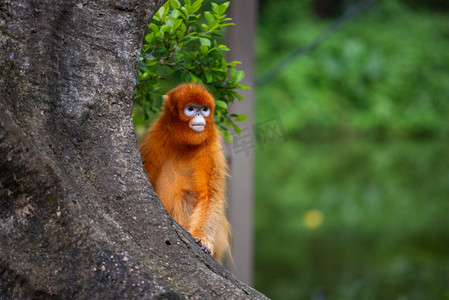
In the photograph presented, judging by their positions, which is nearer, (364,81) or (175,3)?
(175,3)

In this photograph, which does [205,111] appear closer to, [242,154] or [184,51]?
[184,51]

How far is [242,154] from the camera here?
4.48 metres

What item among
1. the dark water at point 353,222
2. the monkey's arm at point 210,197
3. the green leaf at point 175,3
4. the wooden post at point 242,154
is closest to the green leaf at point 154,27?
the green leaf at point 175,3

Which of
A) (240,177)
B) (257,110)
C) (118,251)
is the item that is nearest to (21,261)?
(118,251)

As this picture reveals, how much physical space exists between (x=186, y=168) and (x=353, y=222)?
6.52m

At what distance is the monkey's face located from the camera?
2467mm

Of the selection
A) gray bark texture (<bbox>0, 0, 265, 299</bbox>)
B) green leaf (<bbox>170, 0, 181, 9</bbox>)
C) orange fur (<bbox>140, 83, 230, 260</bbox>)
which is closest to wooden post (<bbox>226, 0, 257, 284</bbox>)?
orange fur (<bbox>140, 83, 230, 260</bbox>)

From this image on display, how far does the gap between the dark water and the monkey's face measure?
260 centimetres

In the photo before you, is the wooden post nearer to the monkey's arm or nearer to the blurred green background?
the blurred green background

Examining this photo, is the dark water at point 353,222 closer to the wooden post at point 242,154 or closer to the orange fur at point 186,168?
the wooden post at point 242,154

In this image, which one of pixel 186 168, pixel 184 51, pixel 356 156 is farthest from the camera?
pixel 356 156

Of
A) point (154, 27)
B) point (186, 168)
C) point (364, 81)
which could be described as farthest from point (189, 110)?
point (364, 81)

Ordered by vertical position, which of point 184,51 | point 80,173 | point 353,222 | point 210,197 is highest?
point 184,51

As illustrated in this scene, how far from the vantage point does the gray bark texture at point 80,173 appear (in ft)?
5.27
